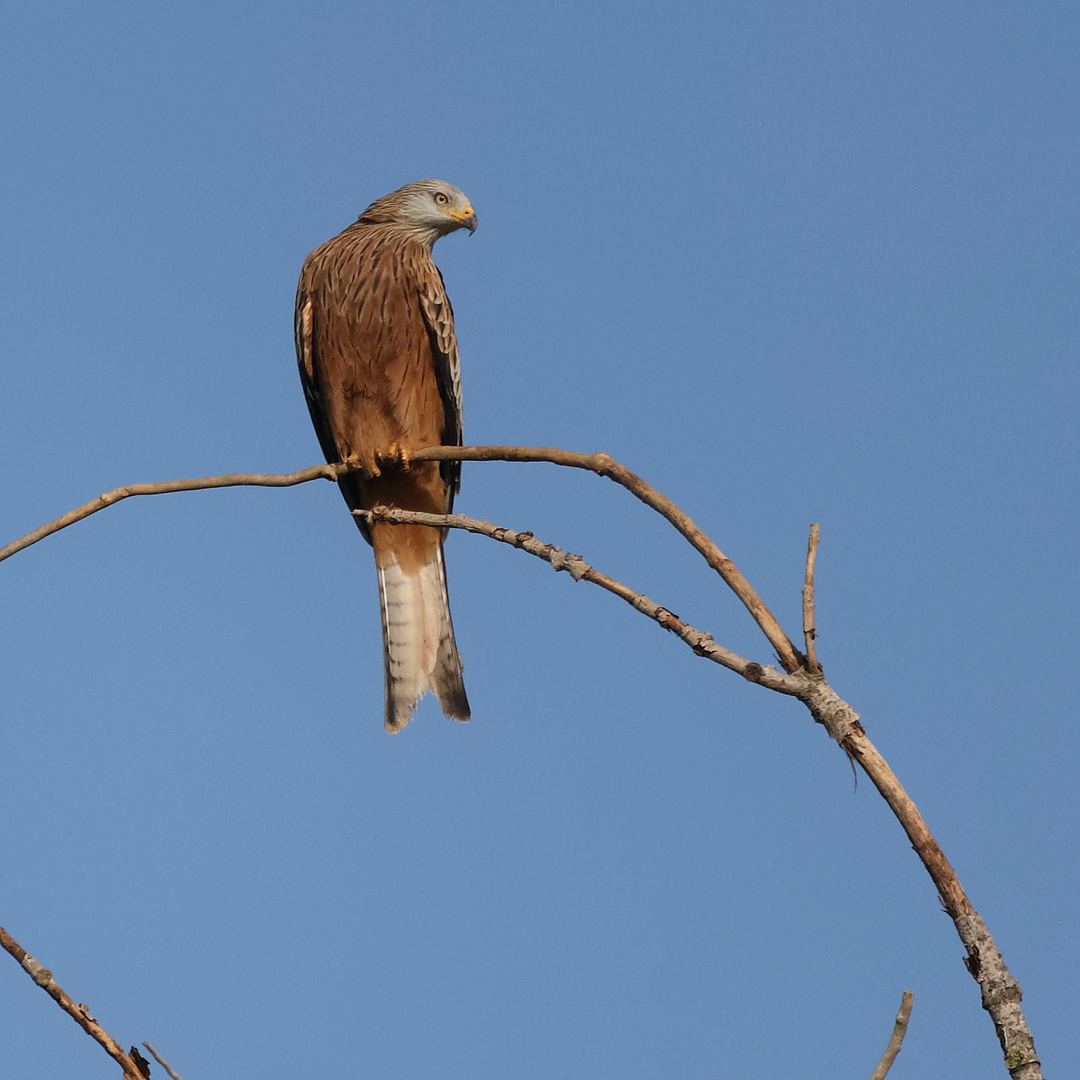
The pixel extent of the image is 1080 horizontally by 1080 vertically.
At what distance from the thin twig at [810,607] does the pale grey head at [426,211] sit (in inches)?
166

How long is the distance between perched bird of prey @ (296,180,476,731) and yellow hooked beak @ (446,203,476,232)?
447 mm

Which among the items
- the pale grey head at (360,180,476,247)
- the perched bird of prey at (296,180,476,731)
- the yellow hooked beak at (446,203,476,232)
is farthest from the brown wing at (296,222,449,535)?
the yellow hooked beak at (446,203,476,232)

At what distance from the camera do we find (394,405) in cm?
589

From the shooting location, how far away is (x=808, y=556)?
2.78 meters

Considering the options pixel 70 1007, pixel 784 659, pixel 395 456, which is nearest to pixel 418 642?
pixel 395 456

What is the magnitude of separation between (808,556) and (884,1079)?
3.54ft

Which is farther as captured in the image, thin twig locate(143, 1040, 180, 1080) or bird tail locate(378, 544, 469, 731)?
bird tail locate(378, 544, 469, 731)

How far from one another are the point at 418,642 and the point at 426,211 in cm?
230

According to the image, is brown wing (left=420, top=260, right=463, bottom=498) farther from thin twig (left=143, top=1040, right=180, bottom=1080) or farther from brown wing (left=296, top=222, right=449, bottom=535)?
thin twig (left=143, top=1040, right=180, bottom=1080)

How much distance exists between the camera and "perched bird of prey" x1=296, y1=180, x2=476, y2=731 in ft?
19.2

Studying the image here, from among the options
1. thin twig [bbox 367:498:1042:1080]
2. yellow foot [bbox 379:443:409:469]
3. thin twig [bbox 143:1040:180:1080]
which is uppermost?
yellow foot [bbox 379:443:409:469]

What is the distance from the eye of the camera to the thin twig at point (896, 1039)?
2.10 metres

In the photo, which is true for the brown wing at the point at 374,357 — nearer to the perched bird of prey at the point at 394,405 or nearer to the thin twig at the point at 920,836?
the perched bird of prey at the point at 394,405

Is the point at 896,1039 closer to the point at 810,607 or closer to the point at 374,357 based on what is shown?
the point at 810,607
